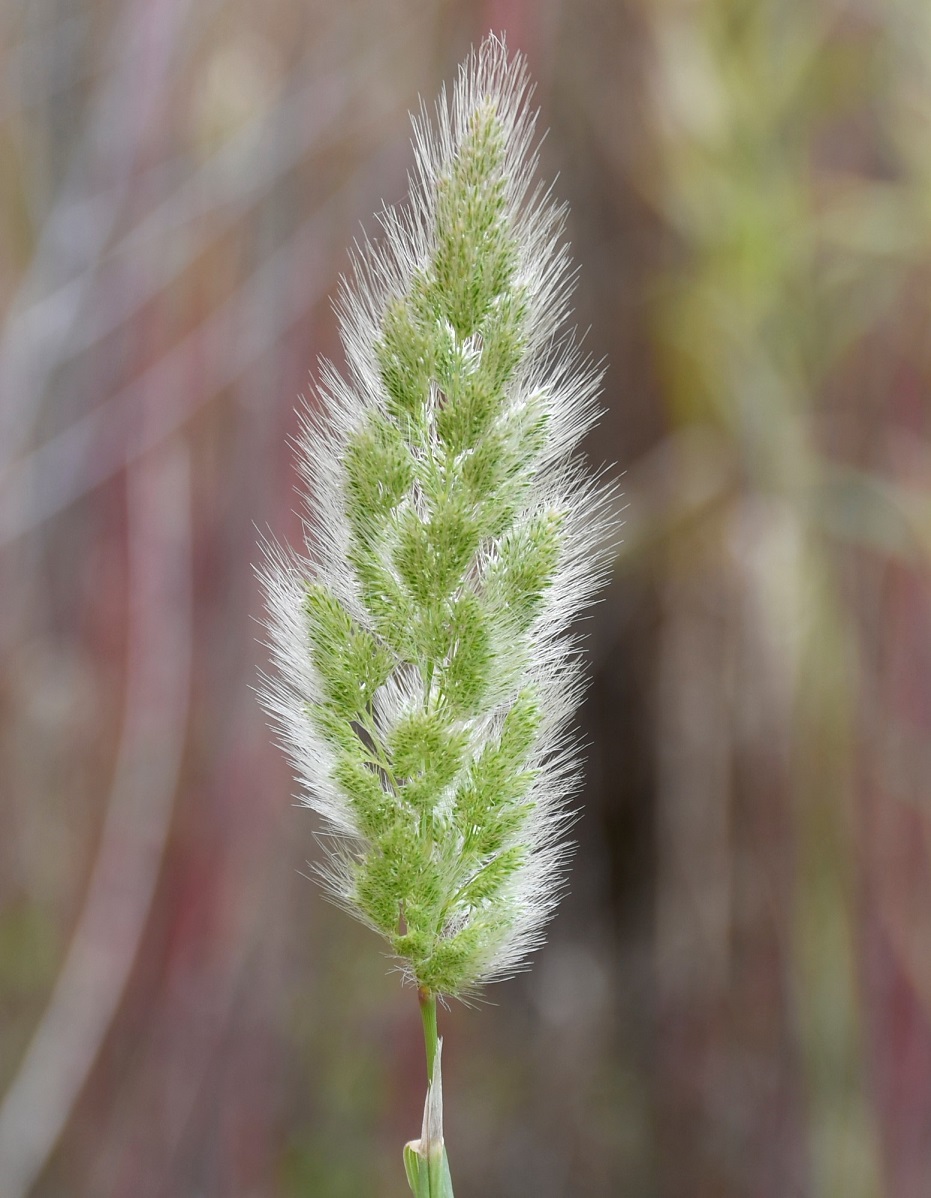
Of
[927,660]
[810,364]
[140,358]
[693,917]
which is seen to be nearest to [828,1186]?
[693,917]

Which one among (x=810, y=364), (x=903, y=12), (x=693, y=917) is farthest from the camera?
(x=693, y=917)

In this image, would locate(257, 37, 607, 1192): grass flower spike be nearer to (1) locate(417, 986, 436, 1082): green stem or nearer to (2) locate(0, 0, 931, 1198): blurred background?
(1) locate(417, 986, 436, 1082): green stem

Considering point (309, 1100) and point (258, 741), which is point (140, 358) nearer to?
point (258, 741)

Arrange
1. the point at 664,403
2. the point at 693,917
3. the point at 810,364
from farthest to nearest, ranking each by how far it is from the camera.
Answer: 1. the point at 664,403
2. the point at 693,917
3. the point at 810,364

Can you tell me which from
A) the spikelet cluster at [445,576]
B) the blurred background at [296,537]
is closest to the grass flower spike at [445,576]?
the spikelet cluster at [445,576]

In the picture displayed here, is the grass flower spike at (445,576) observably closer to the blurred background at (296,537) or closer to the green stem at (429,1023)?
the green stem at (429,1023)

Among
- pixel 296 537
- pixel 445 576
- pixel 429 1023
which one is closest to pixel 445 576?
pixel 445 576
